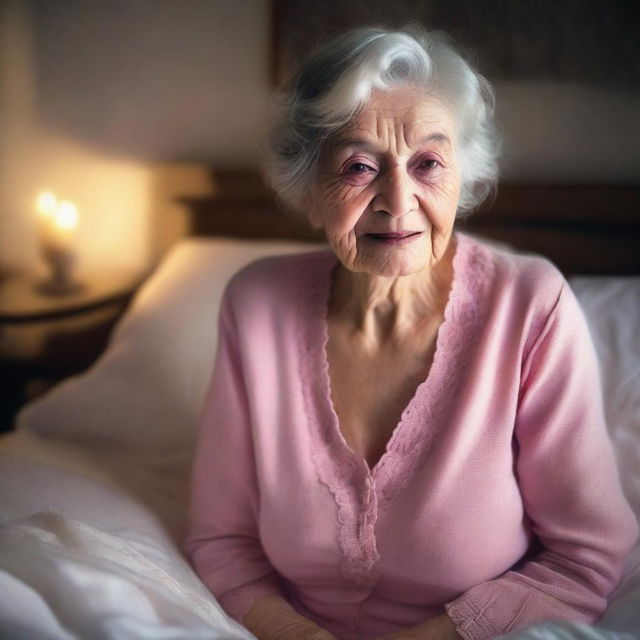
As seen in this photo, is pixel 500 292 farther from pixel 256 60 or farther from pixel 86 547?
pixel 256 60

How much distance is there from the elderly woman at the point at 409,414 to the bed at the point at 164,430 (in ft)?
0.42

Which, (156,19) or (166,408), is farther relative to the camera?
(156,19)

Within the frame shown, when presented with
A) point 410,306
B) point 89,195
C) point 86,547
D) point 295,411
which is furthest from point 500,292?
point 89,195

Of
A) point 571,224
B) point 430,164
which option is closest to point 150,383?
point 430,164

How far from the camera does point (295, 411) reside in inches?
44.3

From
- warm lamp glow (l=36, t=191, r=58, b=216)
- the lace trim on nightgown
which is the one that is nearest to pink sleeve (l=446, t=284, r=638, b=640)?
the lace trim on nightgown

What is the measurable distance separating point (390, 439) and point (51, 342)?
136 cm

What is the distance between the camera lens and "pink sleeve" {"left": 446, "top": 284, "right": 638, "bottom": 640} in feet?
3.21

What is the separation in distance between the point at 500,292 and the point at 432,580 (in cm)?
44

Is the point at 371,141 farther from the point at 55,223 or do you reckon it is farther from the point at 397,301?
the point at 55,223

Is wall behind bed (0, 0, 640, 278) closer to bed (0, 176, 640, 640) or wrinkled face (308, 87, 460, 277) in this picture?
bed (0, 176, 640, 640)

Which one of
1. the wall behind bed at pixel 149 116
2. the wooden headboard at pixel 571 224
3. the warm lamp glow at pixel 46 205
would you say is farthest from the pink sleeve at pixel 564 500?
the warm lamp glow at pixel 46 205

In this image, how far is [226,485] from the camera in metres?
1.20

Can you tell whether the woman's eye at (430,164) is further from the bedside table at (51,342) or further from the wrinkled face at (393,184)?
the bedside table at (51,342)
